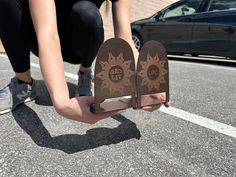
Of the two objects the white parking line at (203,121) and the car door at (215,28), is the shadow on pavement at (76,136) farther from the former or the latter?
the car door at (215,28)

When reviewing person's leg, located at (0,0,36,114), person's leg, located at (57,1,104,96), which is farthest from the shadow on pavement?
Result: person's leg, located at (57,1,104,96)

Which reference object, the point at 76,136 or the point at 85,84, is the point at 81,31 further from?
the point at 76,136

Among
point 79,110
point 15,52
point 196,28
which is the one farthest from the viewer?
point 196,28

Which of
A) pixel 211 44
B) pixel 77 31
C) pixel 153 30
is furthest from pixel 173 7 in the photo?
pixel 77 31

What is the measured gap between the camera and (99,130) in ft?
6.38

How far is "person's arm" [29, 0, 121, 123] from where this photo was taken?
1.34 metres

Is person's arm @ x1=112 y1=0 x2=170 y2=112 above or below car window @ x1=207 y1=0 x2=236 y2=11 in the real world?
above

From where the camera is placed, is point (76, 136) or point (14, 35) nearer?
point (76, 136)

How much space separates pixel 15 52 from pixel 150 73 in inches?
40.5

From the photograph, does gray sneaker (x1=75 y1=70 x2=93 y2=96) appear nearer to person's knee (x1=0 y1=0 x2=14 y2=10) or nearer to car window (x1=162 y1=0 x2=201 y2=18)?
person's knee (x1=0 y1=0 x2=14 y2=10)

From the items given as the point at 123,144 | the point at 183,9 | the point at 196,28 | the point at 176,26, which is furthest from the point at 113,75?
the point at 183,9

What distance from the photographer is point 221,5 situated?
20.0ft

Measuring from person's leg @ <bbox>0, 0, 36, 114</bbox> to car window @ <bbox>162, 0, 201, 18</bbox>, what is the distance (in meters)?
4.65

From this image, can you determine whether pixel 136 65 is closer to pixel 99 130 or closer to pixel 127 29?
pixel 127 29
